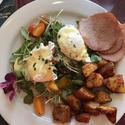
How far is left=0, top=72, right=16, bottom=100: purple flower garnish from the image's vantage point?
3.72ft

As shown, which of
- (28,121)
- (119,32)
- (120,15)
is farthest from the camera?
(120,15)

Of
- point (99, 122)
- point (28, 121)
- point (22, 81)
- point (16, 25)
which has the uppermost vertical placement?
point (16, 25)

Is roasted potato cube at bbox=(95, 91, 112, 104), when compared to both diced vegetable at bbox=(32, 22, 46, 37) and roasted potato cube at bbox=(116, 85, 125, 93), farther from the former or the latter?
diced vegetable at bbox=(32, 22, 46, 37)

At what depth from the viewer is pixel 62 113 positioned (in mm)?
1138

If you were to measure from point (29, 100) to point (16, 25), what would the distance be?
0.28 meters

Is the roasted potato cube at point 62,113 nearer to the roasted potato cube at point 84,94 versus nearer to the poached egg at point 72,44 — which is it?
the roasted potato cube at point 84,94

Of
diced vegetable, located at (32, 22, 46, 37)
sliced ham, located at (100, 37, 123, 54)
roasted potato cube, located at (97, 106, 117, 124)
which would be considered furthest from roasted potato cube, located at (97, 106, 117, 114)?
diced vegetable, located at (32, 22, 46, 37)

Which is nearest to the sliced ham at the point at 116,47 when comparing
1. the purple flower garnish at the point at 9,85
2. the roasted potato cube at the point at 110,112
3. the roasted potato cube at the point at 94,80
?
the roasted potato cube at the point at 94,80

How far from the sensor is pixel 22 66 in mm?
1188

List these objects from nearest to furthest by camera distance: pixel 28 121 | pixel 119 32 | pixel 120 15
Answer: pixel 28 121 < pixel 119 32 < pixel 120 15

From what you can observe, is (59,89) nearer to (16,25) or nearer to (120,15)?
(16,25)

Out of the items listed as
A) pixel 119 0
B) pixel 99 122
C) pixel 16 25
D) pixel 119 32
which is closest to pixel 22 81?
pixel 16 25

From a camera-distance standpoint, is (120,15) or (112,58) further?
(120,15)

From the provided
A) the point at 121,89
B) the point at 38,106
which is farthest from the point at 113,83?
the point at 38,106
